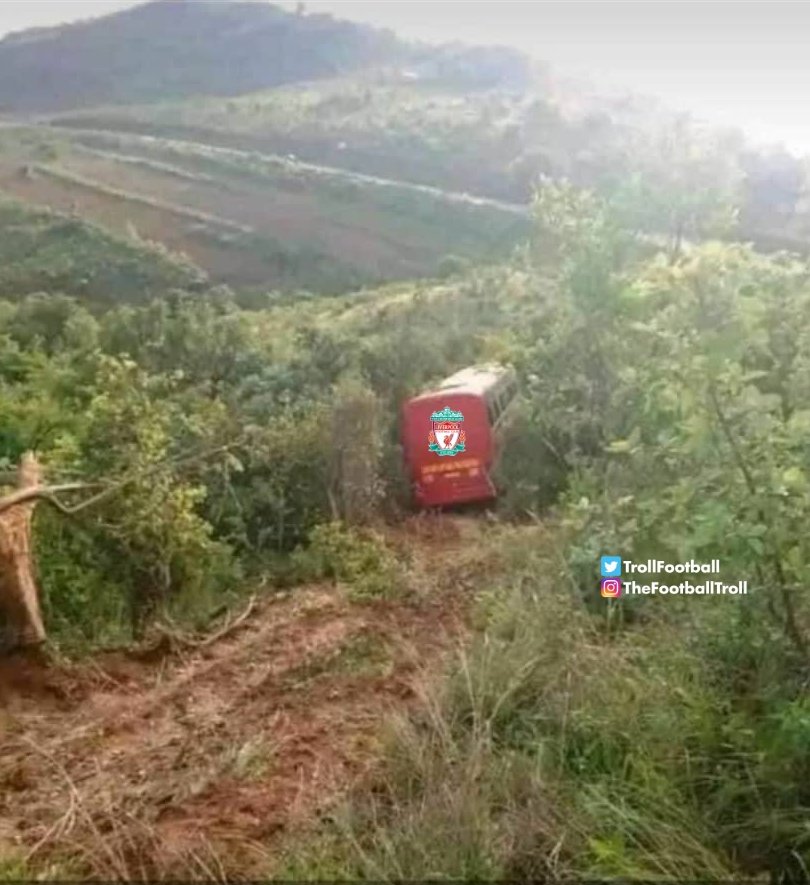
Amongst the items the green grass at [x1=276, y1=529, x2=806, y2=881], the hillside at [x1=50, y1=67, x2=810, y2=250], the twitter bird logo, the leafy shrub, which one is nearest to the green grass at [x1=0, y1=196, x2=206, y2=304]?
the hillside at [x1=50, y1=67, x2=810, y2=250]

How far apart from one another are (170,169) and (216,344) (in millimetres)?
19347

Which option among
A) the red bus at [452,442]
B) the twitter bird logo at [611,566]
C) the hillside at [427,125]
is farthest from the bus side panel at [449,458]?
the hillside at [427,125]

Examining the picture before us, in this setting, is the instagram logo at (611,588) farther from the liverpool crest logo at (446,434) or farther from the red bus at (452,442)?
the liverpool crest logo at (446,434)

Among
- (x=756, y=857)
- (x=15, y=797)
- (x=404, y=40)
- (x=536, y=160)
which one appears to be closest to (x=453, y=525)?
(x=15, y=797)

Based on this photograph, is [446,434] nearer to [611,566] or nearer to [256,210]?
[611,566]

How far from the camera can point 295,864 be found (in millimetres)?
3295

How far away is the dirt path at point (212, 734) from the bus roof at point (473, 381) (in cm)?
371

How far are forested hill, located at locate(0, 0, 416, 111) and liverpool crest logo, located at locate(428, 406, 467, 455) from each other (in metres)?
28.7

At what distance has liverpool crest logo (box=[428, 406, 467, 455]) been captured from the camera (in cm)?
1062

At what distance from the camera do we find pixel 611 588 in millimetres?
4953

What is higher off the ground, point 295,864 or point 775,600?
point 775,600

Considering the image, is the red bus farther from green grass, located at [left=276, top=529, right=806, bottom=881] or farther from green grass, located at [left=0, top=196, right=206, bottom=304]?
green grass, located at [left=0, top=196, right=206, bottom=304]

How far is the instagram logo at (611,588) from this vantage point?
4.91 meters

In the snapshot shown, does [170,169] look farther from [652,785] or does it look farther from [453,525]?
[652,785]
